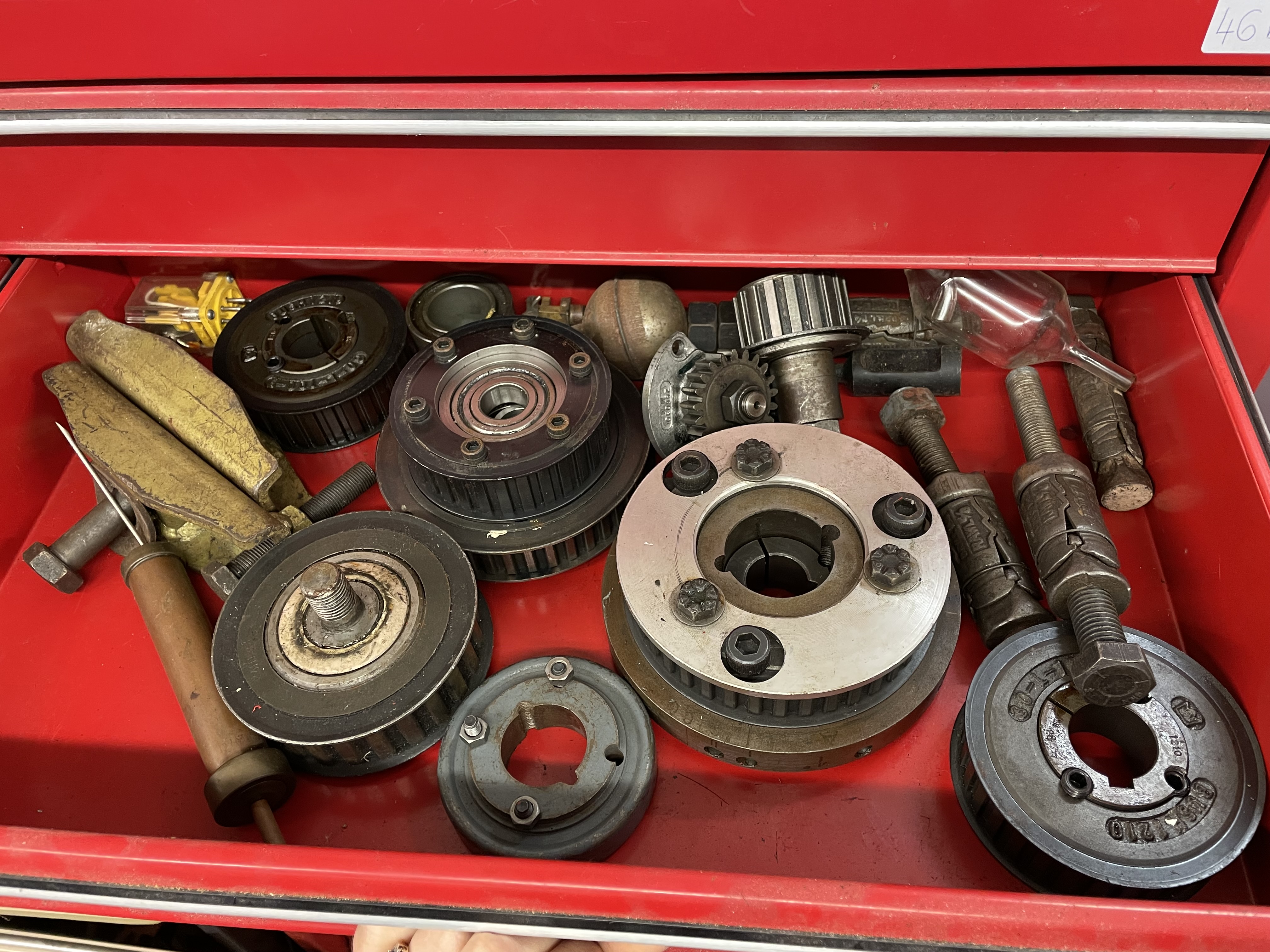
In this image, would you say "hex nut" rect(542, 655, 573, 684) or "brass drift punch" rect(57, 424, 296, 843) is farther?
"hex nut" rect(542, 655, 573, 684)

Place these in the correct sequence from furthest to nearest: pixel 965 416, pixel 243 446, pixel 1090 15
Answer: pixel 965 416
pixel 243 446
pixel 1090 15

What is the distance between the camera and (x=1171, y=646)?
1.53 m

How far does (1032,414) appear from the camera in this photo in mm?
1851

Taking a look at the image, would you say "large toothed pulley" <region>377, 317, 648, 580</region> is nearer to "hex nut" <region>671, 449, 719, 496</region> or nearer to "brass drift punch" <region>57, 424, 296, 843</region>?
"hex nut" <region>671, 449, 719, 496</region>

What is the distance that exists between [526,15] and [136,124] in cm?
75

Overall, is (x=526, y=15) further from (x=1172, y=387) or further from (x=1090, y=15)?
(x=1172, y=387)

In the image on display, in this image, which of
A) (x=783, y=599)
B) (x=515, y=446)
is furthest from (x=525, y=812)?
(x=515, y=446)

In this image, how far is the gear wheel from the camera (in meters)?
1.83

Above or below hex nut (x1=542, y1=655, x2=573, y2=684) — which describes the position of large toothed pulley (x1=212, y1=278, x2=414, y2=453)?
above

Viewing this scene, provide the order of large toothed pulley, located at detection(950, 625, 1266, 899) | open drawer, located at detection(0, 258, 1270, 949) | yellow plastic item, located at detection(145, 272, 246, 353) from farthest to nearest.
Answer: yellow plastic item, located at detection(145, 272, 246, 353) → large toothed pulley, located at detection(950, 625, 1266, 899) → open drawer, located at detection(0, 258, 1270, 949)

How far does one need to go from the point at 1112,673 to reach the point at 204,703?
153 cm

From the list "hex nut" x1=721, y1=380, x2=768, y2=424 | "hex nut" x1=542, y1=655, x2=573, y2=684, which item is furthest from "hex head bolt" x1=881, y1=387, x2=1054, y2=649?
"hex nut" x1=542, y1=655, x2=573, y2=684

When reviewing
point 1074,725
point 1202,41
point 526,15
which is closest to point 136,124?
point 526,15

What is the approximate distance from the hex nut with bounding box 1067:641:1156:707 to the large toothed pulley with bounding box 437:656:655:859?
2.35 ft
